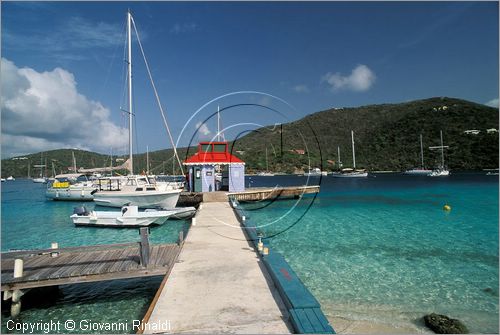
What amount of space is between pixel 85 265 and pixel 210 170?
78.2 feet

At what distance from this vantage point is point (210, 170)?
34.0 m

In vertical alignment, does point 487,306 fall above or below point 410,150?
below

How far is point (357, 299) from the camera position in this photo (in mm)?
10023

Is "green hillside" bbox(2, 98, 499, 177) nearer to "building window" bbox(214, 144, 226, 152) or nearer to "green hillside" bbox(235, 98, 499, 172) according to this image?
"green hillside" bbox(235, 98, 499, 172)

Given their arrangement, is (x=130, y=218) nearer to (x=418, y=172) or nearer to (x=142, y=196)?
(x=142, y=196)

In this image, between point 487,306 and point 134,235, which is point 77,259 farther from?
point 487,306

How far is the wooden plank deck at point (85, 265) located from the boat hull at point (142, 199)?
16.9m

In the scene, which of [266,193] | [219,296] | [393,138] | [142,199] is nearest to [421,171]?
[393,138]

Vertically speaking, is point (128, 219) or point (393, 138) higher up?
point (393, 138)

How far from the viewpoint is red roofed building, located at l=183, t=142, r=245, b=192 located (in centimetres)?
3347

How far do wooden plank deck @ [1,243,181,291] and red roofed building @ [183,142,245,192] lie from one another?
20.7 metres

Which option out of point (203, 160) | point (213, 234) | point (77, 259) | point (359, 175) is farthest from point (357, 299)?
point (359, 175)

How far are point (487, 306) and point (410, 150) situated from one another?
15121 cm

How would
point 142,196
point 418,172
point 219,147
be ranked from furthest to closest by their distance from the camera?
point 418,172 < point 219,147 < point 142,196
